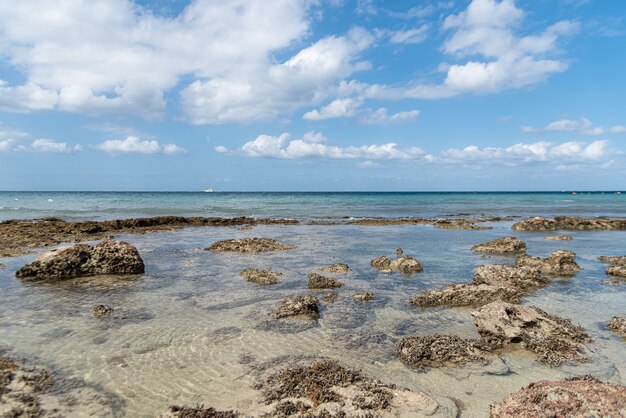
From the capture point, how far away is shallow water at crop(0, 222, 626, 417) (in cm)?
618

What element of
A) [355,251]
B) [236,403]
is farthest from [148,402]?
[355,251]

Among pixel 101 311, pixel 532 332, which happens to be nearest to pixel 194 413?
pixel 101 311

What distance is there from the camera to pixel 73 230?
25984 millimetres

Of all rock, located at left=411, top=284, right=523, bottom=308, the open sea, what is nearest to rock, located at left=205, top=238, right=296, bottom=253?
the open sea

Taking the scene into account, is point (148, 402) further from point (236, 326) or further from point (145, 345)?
point (236, 326)

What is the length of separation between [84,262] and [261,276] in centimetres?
631

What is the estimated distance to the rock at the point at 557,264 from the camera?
1412cm

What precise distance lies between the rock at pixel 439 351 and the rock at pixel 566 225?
26445 millimetres

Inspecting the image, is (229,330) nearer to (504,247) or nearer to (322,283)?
(322,283)

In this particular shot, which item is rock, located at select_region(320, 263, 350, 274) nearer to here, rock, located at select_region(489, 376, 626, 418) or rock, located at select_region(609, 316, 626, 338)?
rock, located at select_region(609, 316, 626, 338)

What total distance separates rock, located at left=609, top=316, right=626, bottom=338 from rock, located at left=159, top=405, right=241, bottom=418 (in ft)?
27.0

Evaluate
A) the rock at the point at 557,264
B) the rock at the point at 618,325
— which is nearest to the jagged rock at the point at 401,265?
the rock at the point at 557,264

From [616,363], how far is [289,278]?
29.7 feet

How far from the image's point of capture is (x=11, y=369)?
253 inches
